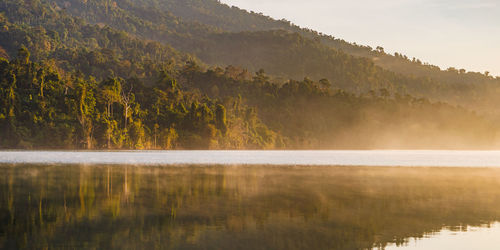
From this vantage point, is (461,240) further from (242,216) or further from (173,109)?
(173,109)

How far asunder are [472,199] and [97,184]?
57.3ft

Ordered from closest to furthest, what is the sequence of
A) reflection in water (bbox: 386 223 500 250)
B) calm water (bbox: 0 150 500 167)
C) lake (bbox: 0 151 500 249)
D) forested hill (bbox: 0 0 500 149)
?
reflection in water (bbox: 386 223 500 250) → lake (bbox: 0 151 500 249) → calm water (bbox: 0 150 500 167) → forested hill (bbox: 0 0 500 149)

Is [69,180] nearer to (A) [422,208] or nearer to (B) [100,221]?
(B) [100,221]

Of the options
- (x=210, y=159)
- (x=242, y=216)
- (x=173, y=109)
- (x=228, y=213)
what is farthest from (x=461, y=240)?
(x=173, y=109)

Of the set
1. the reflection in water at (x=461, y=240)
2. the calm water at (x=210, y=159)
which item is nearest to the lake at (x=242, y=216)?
the reflection in water at (x=461, y=240)

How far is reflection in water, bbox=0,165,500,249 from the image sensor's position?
13359mm

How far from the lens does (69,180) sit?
2906 cm

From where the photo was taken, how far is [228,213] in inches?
691

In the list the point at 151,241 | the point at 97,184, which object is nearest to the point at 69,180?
the point at 97,184

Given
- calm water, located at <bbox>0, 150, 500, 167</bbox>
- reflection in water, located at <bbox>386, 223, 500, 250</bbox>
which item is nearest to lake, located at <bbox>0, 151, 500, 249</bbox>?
reflection in water, located at <bbox>386, 223, 500, 250</bbox>

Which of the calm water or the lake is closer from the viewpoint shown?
the lake

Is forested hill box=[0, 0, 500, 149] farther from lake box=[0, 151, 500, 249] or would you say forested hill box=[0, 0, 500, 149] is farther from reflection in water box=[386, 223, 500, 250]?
reflection in water box=[386, 223, 500, 250]

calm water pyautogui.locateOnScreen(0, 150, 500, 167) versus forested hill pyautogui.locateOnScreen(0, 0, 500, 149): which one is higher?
forested hill pyautogui.locateOnScreen(0, 0, 500, 149)

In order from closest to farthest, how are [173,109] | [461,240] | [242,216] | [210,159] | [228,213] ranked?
[461,240]
[242,216]
[228,213]
[210,159]
[173,109]
